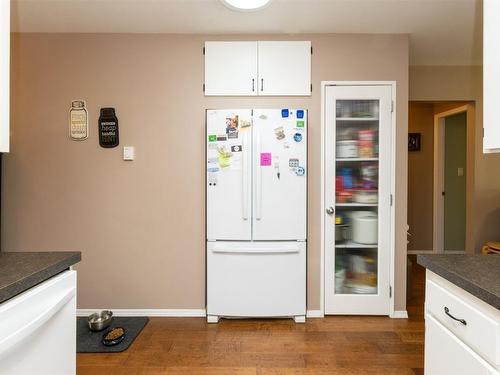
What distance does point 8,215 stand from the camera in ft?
9.49

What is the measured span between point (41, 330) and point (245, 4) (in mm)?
2292

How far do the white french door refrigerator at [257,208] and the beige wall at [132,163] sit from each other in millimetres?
217

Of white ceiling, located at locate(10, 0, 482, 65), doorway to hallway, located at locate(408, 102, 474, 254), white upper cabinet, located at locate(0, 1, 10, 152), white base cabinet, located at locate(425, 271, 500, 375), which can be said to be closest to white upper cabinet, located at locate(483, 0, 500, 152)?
white base cabinet, located at locate(425, 271, 500, 375)

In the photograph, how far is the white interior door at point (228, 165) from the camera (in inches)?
106

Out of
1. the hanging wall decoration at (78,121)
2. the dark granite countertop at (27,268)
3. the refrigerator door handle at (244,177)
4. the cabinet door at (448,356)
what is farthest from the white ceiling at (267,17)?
the cabinet door at (448,356)

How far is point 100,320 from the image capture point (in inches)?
103

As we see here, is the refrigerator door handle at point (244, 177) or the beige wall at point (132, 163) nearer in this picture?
the refrigerator door handle at point (244, 177)

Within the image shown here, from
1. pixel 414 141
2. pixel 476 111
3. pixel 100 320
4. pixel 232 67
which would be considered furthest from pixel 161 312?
pixel 414 141

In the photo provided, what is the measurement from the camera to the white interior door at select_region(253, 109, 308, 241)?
2.69 m

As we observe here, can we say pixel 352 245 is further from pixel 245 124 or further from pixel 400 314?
pixel 245 124

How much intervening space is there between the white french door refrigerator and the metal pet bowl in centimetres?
90

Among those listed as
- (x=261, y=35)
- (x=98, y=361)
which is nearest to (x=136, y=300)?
(x=98, y=361)

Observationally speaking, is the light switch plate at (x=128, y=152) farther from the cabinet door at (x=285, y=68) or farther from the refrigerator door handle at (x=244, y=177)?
the cabinet door at (x=285, y=68)

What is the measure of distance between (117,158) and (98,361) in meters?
1.60
